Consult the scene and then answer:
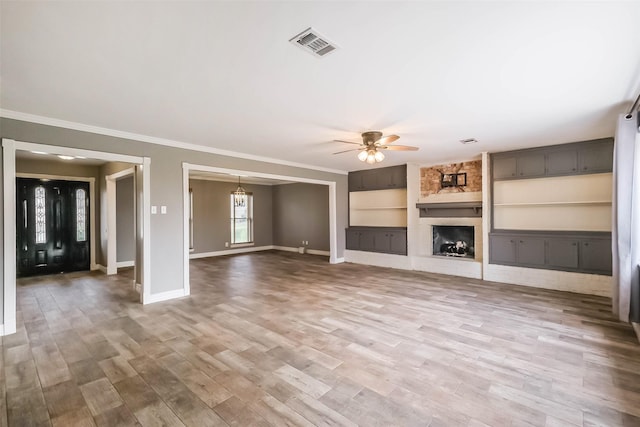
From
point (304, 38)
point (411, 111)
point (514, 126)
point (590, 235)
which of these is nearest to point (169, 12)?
point (304, 38)

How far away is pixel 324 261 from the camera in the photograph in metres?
8.36

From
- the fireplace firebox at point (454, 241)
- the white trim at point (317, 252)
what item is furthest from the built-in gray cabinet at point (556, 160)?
the white trim at point (317, 252)

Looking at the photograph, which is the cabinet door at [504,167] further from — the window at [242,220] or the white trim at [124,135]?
the window at [242,220]

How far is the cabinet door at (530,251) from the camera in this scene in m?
5.33

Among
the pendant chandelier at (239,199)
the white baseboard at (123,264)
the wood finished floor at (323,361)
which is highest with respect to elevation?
the pendant chandelier at (239,199)

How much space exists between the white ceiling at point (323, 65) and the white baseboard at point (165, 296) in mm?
2544

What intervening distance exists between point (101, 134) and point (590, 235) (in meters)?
7.79

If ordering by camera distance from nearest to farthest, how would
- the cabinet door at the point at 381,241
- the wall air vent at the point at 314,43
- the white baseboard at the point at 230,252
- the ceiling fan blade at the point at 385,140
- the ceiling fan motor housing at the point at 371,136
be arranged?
the wall air vent at the point at 314,43 < the ceiling fan blade at the point at 385,140 < the ceiling fan motor housing at the point at 371,136 < the cabinet door at the point at 381,241 < the white baseboard at the point at 230,252

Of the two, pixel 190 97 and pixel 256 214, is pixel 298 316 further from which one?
pixel 256 214

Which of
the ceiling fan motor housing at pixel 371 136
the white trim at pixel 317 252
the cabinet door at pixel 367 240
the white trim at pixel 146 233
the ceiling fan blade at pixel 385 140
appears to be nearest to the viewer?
the ceiling fan blade at pixel 385 140

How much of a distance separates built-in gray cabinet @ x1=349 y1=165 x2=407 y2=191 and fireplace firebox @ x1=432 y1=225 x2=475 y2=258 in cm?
144

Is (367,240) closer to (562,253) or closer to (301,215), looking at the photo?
(301,215)

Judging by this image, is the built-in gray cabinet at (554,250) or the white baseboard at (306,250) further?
the white baseboard at (306,250)

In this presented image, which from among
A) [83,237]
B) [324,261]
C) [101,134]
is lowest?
[324,261]
